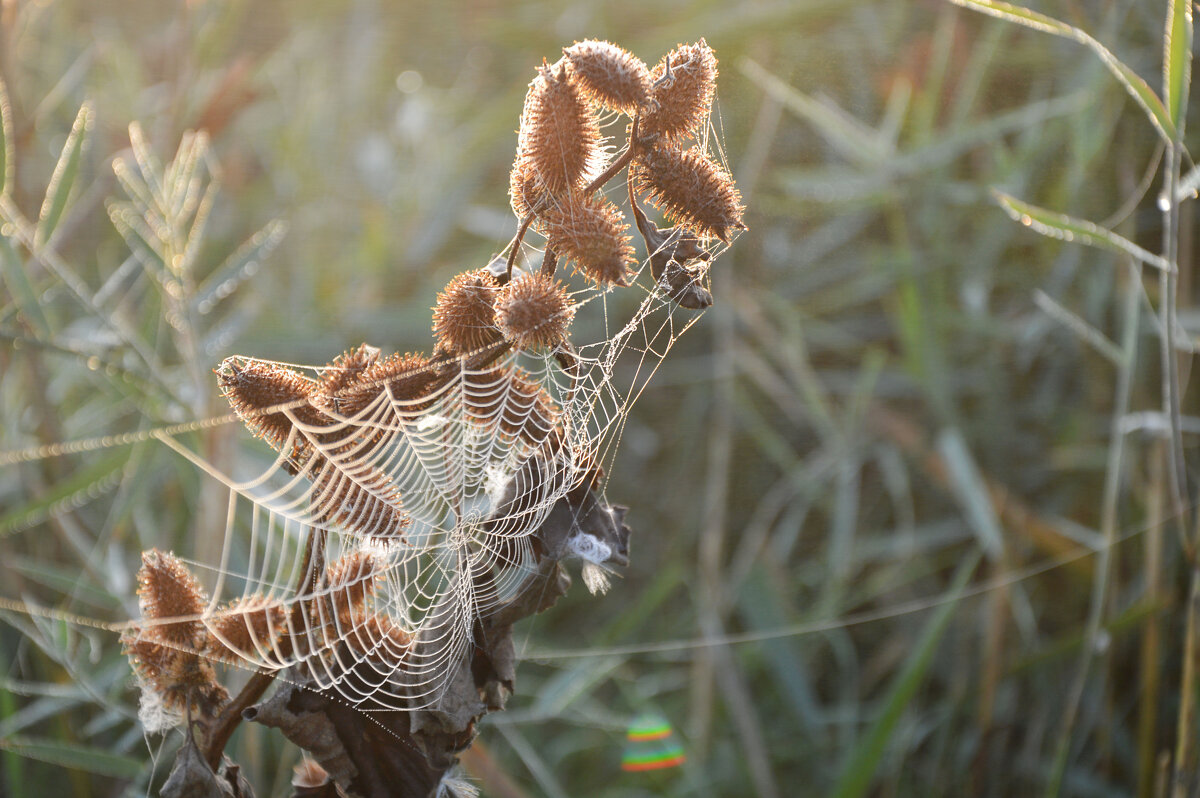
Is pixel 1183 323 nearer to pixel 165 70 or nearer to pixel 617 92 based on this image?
pixel 617 92

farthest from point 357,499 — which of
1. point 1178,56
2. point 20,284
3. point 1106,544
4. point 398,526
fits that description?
point 1106,544

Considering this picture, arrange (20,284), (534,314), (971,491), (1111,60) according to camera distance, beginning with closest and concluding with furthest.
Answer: (534,314) < (1111,60) < (20,284) < (971,491)

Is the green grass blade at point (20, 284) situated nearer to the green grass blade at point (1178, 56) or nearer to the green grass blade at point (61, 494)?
the green grass blade at point (61, 494)

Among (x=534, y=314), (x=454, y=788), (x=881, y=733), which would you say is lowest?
(x=881, y=733)

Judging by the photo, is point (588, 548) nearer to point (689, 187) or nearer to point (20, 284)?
point (689, 187)

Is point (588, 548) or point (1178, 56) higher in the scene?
point (1178, 56)

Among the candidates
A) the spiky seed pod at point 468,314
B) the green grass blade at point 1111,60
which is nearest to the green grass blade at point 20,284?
the spiky seed pod at point 468,314

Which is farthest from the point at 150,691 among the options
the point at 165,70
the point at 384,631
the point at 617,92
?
the point at 165,70
